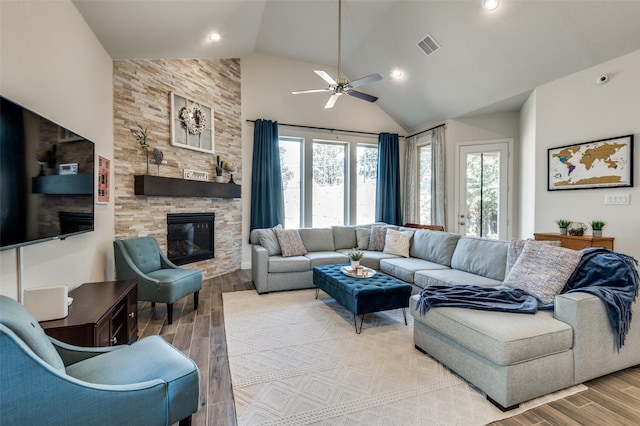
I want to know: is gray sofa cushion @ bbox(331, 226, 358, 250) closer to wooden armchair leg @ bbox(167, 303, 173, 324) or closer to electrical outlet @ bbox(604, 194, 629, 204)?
wooden armchair leg @ bbox(167, 303, 173, 324)

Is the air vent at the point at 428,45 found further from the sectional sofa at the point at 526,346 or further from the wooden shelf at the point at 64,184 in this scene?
the wooden shelf at the point at 64,184

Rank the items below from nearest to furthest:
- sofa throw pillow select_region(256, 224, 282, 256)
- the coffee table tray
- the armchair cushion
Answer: the armchair cushion → the coffee table tray → sofa throw pillow select_region(256, 224, 282, 256)

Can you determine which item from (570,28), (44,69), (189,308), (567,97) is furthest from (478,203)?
(44,69)

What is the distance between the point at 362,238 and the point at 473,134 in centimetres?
285

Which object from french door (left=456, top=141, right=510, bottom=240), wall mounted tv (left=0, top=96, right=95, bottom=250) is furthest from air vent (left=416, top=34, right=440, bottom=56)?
wall mounted tv (left=0, top=96, right=95, bottom=250)

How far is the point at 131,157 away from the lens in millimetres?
3703

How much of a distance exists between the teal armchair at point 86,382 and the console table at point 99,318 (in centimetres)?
29

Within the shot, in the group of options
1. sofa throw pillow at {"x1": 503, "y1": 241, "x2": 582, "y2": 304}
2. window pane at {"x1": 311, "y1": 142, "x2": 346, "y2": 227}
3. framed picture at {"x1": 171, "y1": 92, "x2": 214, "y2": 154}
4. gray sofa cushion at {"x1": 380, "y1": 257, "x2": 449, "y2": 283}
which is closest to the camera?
sofa throw pillow at {"x1": 503, "y1": 241, "x2": 582, "y2": 304}

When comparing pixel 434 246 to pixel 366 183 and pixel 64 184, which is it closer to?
pixel 366 183

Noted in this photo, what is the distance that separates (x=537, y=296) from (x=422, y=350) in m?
0.95

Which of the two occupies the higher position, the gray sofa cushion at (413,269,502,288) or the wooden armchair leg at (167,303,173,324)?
the gray sofa cushion at (413,269,502,288)

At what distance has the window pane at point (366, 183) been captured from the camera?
6484 mm

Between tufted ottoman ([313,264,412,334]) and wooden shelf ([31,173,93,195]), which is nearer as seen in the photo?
wooden shelf ([31,173,93,195])

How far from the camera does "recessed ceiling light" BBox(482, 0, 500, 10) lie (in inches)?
134
